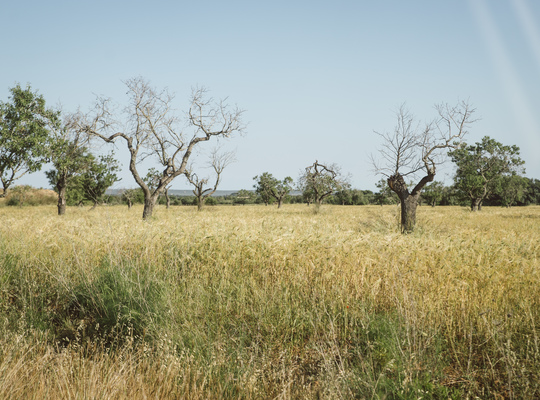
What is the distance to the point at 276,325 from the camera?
3.59m

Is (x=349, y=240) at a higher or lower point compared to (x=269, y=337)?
higher

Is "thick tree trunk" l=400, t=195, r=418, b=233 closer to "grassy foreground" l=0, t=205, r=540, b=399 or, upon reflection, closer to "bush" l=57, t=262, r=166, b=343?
"grassy foreground" l=0, t=205, r=540, b=399

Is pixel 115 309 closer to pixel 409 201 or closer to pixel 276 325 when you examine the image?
pixel 276 325

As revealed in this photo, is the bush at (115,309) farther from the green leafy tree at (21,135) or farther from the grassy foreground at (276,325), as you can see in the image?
the green leafy tree at (21,135)

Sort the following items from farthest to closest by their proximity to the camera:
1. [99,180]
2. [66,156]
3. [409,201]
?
[99,180] < [66,156] < [409,201]

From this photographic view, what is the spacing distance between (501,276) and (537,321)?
122cm

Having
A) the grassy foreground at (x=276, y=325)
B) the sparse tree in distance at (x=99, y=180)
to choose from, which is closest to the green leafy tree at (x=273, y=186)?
the sparse tree in distance at (x=99, y=180)

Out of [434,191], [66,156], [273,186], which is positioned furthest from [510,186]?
[66,156]

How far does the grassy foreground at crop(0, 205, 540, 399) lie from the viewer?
257 cm

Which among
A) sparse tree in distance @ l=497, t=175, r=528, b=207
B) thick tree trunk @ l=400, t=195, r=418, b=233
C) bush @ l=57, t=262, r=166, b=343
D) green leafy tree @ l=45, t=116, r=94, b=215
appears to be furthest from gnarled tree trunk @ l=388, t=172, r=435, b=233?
sparse tree in distance @ l=497, t=175, r=528, b=207

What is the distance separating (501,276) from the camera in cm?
455

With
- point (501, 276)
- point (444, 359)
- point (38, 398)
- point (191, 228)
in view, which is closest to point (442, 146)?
point (501, 276)

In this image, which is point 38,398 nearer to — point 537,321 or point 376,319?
point 376,319

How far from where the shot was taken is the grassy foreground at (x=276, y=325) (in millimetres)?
2566
